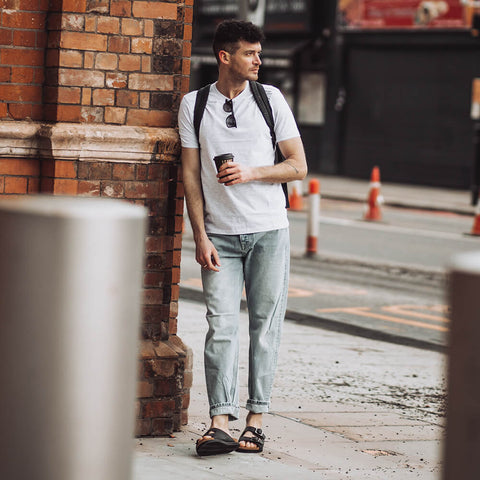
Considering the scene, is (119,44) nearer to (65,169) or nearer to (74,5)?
(74,5)

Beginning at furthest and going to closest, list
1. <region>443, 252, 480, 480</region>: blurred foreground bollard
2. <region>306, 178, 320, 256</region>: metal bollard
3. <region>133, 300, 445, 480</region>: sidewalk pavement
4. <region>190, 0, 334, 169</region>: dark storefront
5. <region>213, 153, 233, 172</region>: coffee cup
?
1. <region>190, 0, 334, 169</region>: dark storefront
2. <region>306, 178, 320, 256</region>: metal bollard
3. <region>213, 153, 233, 172</region>: coffee cup
4. <region>133, 300, 445, 480</region>: sidewalk pavement
5. <region>443, 252, 480, 480</region>: blurred foreground bollard

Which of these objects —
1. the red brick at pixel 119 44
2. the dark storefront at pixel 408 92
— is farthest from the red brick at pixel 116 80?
the dark storefront at pixel 408 92

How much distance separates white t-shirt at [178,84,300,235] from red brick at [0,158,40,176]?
674 millimetres

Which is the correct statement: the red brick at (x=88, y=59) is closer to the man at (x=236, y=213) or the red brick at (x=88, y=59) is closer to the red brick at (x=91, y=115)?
the red brick at (x=91, y=115)

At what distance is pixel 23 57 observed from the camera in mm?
5301

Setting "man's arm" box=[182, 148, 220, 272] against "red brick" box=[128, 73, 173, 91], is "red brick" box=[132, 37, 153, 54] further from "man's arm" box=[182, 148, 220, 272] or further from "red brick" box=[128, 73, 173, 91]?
"man's arm" box=[182, 148, 220, 272]

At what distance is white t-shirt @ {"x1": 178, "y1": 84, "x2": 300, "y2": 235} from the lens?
5.20 metres

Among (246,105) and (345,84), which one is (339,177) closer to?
(345,84)

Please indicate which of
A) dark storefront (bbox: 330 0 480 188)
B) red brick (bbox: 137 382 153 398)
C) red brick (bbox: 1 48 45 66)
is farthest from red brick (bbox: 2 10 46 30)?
dark storefront (bbox: 330 0 480 188)

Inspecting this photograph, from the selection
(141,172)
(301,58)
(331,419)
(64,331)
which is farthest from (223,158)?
(301,58)

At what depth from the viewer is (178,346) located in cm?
550

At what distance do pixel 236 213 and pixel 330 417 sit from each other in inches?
58.2

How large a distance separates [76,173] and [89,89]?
380mm

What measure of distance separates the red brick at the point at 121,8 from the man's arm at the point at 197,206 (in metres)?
0.67
